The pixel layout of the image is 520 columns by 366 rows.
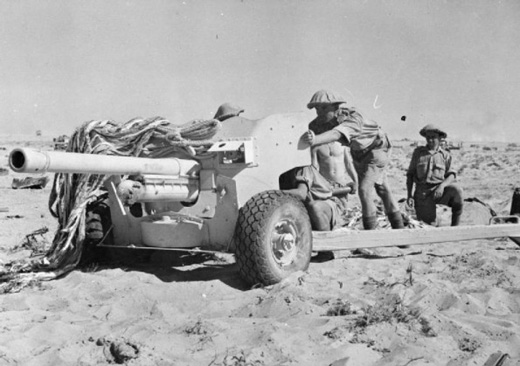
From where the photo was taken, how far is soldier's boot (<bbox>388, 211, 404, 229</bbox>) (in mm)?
7422

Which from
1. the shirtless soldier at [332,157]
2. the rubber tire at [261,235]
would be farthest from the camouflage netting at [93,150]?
the shirtless soldier at [332,157]

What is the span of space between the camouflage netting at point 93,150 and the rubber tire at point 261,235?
869mm

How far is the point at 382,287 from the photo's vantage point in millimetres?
4977

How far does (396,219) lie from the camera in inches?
293

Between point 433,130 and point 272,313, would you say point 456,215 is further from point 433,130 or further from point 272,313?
point 272,313

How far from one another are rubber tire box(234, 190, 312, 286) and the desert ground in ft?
0.38

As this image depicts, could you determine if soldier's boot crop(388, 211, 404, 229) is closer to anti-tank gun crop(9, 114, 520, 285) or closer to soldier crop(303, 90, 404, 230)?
soldier crop(303, 90, 404, 230)

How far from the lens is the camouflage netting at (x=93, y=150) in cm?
550

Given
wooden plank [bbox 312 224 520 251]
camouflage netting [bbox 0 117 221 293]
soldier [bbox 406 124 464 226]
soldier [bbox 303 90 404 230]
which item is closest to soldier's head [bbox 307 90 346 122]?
soldier [bbox 303 90 404 230]

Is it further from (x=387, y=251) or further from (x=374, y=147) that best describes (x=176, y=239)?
(x=374, y=147)

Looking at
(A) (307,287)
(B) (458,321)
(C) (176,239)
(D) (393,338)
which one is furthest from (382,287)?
(C) (176,239)

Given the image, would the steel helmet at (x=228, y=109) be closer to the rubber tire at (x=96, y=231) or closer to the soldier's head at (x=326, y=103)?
the soldier's head at (x=326, y=103)

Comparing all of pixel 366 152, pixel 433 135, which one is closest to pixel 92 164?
pixel 366 152

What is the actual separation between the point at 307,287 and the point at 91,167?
6.47ft
